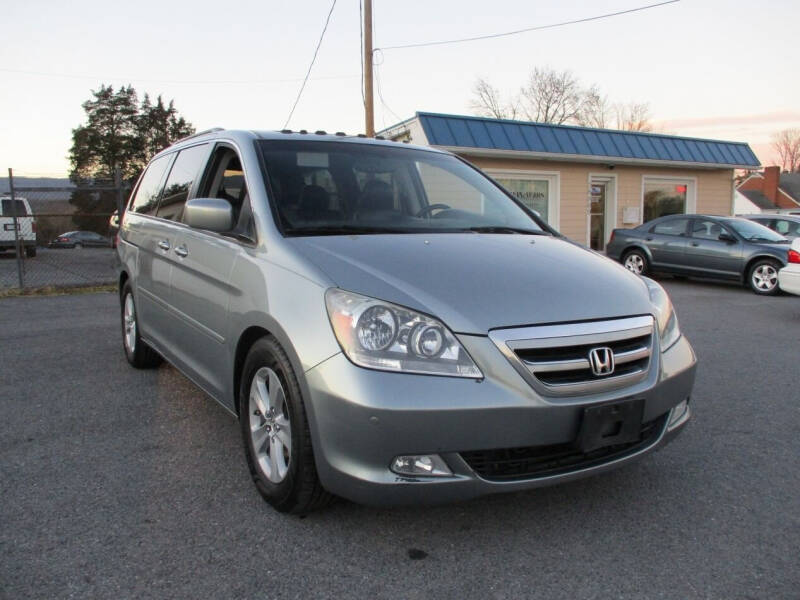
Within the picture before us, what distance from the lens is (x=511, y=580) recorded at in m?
2.31

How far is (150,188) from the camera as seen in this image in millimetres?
5137

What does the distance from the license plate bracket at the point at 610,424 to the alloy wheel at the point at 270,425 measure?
115 cm

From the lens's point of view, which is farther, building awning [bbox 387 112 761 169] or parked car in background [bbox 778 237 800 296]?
building awning [bbox 387 112 761 169]

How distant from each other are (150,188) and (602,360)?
3.99m

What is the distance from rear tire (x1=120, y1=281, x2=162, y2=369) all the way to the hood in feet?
9.34

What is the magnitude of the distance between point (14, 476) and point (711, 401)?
14.1ft

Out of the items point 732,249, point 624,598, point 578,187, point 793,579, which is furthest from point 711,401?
point 578,187

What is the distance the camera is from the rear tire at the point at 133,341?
17.1 ft

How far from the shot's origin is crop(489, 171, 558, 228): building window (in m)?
16.2

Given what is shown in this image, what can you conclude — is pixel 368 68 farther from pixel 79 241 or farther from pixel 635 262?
pixel 79 241

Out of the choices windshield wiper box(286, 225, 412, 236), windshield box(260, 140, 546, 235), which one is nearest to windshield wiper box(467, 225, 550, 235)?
windshield box(260, 140, 546, 235)

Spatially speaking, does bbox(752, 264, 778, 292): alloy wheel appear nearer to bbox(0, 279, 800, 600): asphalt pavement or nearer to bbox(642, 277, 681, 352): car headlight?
bbox(0, 279, 800, 600): asphalt pavement

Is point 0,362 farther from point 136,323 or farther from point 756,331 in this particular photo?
point 756,331

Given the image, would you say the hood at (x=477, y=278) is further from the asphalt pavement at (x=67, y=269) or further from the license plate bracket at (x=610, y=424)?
the asphalt pavement at (x=67, y=269)
